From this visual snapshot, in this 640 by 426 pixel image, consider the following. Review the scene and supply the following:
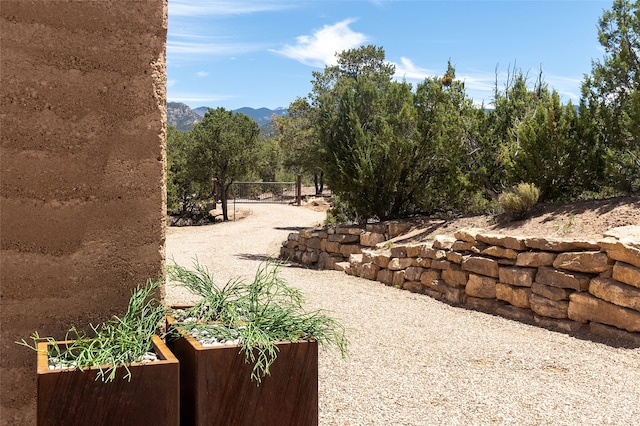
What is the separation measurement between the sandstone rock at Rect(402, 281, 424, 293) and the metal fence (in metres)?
20.7

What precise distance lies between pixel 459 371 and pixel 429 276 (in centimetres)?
378

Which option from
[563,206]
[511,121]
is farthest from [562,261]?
[511,121]

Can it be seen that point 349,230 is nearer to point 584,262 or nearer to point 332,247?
point 332,247

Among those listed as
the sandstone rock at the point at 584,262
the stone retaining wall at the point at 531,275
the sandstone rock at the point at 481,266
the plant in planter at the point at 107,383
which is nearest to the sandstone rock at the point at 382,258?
the stone retaining wall at the point at 531,275

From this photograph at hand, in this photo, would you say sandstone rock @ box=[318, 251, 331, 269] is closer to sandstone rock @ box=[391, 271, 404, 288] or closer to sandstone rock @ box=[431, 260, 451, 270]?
sandstone rock @ box=[391, 271, 404, 288]

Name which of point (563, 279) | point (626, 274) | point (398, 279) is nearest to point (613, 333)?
point (626, 274)

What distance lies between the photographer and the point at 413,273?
8.94 meters

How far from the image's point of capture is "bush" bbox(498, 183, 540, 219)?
8227 millimetres

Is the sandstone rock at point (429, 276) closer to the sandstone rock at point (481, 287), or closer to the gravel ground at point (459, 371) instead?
the gravel ground at point (459, 371)

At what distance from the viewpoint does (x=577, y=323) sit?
643 centimetres

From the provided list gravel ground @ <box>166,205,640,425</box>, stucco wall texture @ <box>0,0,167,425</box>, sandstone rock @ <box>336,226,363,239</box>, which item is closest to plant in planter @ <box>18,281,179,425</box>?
stucco wall texture @ <box>0,0,167,425</box>

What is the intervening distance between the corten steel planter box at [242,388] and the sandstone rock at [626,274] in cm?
504

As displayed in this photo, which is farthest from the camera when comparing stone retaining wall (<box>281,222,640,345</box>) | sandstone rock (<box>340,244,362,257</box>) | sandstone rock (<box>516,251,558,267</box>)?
sandstone rock (<box>340,244,362,257</box>)

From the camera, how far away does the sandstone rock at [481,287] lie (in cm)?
754
